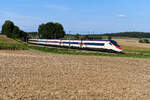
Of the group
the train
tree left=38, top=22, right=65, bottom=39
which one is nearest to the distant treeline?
tree left=38, top=22, right=65, bottom=39

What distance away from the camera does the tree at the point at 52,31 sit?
123 meters

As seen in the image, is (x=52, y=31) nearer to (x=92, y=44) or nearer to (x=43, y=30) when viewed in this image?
(x=43, y=30)

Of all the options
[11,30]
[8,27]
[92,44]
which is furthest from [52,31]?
[92,44]

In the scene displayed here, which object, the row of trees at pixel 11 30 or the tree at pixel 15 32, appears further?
the row of trees at pixel 11 30

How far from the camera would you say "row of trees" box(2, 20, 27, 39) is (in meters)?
128

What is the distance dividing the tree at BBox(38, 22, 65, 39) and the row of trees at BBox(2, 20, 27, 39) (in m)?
16.8

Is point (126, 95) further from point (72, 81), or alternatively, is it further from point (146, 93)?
point (72, 81)

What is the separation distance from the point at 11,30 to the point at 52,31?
31.8m

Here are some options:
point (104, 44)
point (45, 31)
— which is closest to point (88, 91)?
point (104, 44)

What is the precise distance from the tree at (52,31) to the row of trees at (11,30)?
16.8m

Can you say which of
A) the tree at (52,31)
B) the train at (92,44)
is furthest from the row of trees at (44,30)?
the train at (92,44)

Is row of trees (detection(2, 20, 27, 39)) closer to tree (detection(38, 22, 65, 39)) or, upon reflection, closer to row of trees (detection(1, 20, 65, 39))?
row of trees (detection(1, 20, 65, 39))

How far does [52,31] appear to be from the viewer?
403 ft

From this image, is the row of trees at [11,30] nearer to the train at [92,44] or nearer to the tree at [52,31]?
the tree at [52,31]
